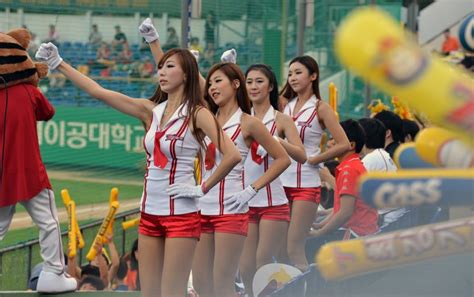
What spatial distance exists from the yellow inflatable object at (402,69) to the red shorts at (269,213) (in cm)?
518

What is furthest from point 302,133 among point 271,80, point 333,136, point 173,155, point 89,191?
point 89,191

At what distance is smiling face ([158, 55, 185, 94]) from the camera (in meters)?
6.01

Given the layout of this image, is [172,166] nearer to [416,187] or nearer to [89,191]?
[416,187]

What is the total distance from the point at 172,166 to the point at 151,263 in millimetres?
474

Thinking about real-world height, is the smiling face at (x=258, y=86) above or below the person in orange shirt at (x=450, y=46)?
below

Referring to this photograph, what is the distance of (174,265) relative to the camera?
5.71 metres

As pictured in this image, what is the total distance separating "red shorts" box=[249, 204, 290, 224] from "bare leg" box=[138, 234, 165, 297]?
185 centimetres

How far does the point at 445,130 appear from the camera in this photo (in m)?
2.65

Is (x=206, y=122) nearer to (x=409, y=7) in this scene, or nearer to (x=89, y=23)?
(x=89, y=23)

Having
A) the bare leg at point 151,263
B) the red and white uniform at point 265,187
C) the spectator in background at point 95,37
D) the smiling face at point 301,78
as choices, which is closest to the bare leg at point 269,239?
the red and white uniform at point 265,187

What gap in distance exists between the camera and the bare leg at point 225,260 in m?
6.62

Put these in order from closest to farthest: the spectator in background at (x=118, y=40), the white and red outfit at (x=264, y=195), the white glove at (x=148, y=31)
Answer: the white glove at (x=148, y=31)
the white and red outfit at (x=264, y=195)
the spectator in background at (x=118, y=40)

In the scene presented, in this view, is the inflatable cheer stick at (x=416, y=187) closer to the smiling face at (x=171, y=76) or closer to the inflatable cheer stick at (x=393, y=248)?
the inflatable cheer stick at (x=393, y=248)

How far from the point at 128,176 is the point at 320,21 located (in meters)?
2.82
